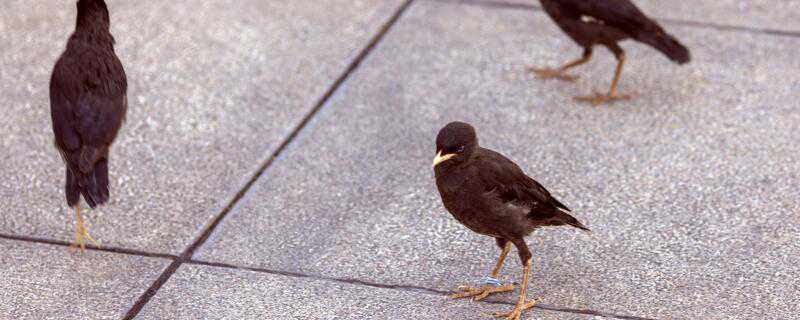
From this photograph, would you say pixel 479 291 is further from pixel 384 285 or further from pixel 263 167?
pixel 263 167

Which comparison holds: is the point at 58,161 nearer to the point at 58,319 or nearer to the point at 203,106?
the point at 203,106

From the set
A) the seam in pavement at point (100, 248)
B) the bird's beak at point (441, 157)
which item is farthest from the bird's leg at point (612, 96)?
the seam in pavement at point (100, 248)

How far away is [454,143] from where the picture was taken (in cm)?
436

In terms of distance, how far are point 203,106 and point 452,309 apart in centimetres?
255

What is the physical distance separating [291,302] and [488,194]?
938 mm

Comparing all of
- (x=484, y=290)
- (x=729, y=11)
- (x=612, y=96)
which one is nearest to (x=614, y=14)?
(x=612, y=96)

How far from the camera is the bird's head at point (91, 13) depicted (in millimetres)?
5262

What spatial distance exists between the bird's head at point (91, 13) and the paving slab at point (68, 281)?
1.07m

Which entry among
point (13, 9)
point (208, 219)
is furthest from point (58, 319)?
point (13, 9)

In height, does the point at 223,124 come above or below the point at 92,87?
below

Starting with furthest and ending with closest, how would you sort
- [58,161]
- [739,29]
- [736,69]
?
[739,29]
[736,69]
[58,161]

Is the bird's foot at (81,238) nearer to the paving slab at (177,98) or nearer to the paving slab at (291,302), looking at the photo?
the paving slab at (177,98)

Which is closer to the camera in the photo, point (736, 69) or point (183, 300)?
point (183, 300)

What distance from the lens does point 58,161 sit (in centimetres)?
583
